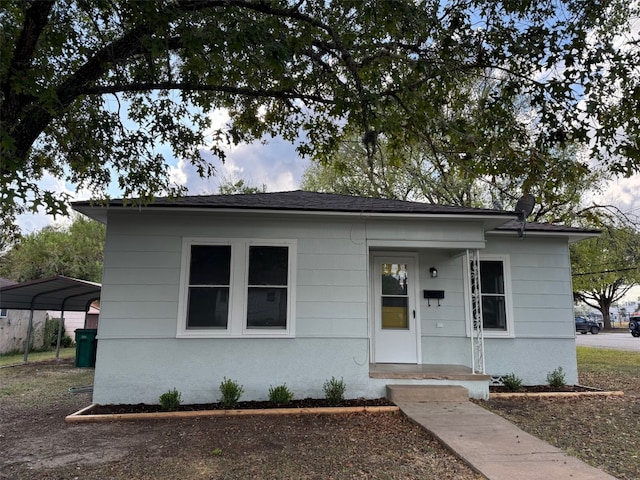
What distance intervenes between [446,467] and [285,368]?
314 centimetres

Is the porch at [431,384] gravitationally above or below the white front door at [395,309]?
below

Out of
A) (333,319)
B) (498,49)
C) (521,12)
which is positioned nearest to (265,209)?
(333,319)

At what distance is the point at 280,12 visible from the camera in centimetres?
512

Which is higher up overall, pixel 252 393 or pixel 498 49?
pixel 498 49

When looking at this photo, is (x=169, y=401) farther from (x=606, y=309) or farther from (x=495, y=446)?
(x=606, y=309)

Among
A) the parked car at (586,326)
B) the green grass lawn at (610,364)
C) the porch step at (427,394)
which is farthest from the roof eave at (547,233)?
the parked car at (586,326)

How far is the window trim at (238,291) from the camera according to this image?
6.61 metres

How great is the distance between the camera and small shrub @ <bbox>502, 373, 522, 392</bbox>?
7383 mm

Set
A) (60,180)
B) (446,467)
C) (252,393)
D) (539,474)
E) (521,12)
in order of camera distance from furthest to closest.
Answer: (60,180)
(252,393)
(521,12)
(446,467)
(539,474)

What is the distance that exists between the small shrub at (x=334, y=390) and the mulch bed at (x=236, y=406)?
7 centimetres

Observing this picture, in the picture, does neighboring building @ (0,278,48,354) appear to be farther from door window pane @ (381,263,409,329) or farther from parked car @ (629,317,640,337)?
parked car @ (629,317,640,337)

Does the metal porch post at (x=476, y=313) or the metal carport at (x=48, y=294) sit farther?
the metal carport at (x=48, y=294)

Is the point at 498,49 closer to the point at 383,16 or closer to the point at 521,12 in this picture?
the point at 521,12

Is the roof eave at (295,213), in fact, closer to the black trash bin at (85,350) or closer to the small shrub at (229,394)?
the small shrub at (229,394)
